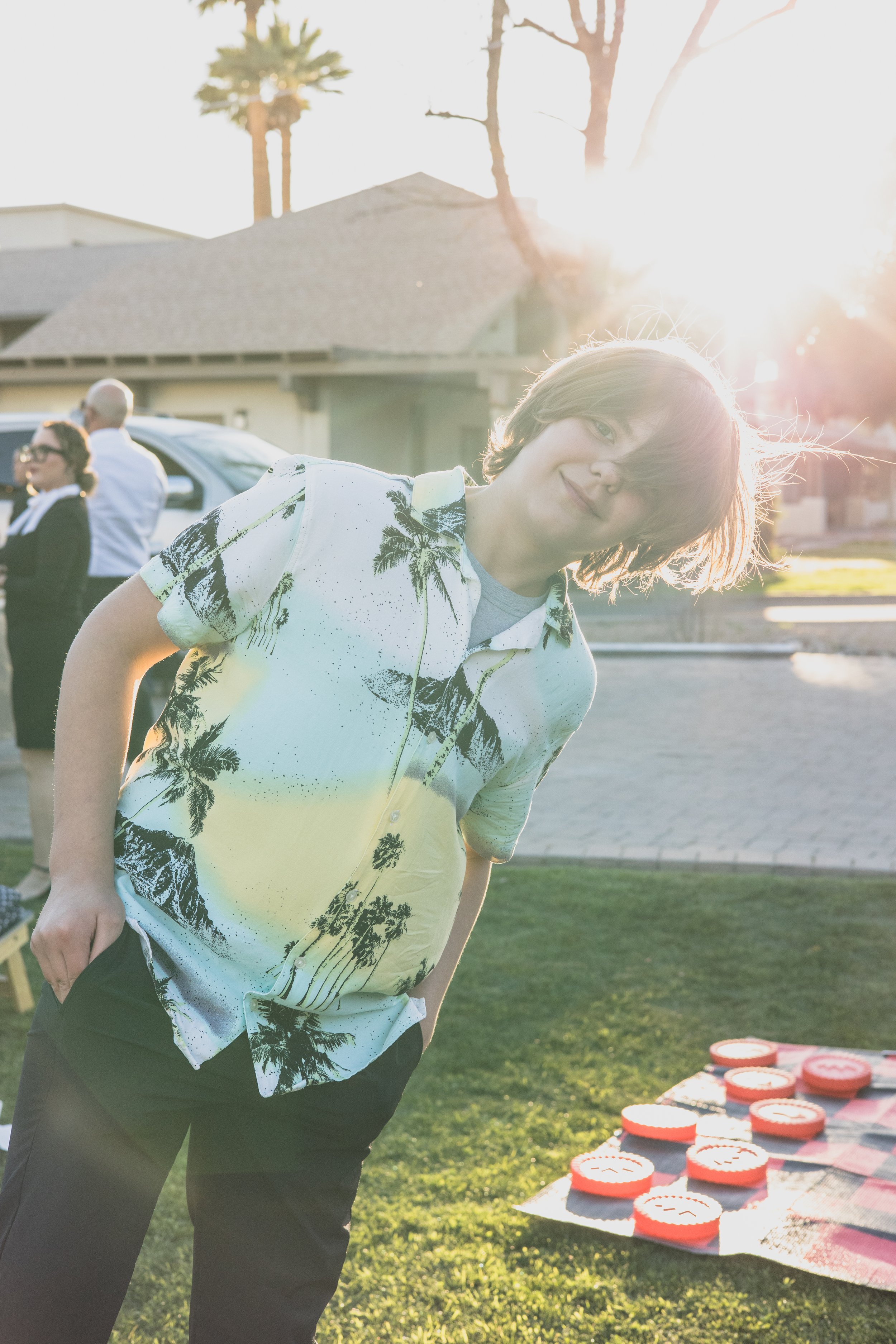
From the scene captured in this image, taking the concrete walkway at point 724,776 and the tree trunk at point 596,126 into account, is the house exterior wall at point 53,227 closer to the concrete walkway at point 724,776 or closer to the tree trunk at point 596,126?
the tree trunk at point 596,126

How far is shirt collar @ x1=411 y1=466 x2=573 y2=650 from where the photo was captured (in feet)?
5.61

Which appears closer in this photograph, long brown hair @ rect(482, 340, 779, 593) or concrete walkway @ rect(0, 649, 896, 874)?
long brown hair @ rect(482, 340, 779, 593)

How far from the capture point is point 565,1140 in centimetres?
369

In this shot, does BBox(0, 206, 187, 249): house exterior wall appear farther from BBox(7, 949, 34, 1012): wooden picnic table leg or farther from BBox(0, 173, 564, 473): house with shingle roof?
BBox(7, 949, 34, 1012): wooden picnic table leg

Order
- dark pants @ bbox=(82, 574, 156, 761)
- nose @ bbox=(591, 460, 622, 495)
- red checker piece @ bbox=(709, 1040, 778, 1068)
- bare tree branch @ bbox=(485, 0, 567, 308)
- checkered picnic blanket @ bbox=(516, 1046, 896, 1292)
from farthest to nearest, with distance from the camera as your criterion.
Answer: bare tree branch @ bbox=(485, 0, 567, 308) → dark pants @ bbox=(82, 574, 156, 761) → red checker piece @ bbox=(709, 1040, 778, 1068) → checkered picnic blanket @ bbox=(516, 1046, 896, 1292) → nose @ bbox=(591, 460, 622, 495)

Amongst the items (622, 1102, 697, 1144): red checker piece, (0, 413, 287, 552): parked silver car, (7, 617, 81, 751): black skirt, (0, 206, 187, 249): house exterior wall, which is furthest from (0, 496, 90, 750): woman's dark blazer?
(0, 206, 187, 249): house exterior wall

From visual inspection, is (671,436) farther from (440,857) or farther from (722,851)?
(722,851)

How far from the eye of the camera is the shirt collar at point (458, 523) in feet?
5.61

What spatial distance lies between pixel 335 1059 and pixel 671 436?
0.91m

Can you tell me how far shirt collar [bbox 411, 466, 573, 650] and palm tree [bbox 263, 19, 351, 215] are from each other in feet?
123

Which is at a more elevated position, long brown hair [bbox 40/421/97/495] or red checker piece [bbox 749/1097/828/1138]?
long brown hair [bbox 40/421/97/495]

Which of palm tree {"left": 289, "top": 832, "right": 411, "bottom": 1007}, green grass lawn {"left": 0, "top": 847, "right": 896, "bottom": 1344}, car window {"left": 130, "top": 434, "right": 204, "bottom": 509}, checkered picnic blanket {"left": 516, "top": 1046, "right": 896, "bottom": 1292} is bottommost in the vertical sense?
green grass lawn {"left": 0, "top": 847, "right": 896, "bottom": 1344}

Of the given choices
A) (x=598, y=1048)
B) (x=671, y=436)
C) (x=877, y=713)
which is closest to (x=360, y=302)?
(x=877, y=713)

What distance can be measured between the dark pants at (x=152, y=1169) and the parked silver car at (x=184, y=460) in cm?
913
